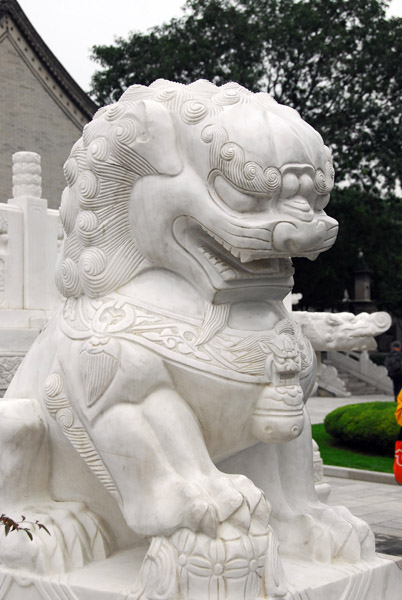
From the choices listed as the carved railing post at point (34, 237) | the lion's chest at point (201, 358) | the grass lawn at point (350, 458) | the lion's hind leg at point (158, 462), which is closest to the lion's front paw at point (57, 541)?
the lion's hind leg at point (158, 462)

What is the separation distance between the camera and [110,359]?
2240 mm

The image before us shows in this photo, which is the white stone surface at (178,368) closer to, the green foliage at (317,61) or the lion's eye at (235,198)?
the lion's eye at (235,198)

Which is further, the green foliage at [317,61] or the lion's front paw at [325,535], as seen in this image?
the green foliage at [317,61]

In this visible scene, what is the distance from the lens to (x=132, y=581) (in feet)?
7.47

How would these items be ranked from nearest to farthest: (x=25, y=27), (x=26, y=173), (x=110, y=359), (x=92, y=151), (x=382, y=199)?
(x=110, y=359)
(x=92, y=151)
(x=26, y=173)
(x=25, y=27)
(x=382, y=199)

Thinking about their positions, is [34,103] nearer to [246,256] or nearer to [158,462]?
[246,256]

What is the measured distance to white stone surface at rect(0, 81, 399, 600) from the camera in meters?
2.18

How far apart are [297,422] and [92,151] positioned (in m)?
0.98

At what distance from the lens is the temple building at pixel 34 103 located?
16047 mm

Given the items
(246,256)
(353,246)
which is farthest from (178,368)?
(353,246)

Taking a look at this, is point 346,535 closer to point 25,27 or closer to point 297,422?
point 297,422

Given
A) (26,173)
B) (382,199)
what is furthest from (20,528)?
(382,199)

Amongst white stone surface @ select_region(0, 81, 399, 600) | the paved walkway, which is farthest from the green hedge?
white stone surface @ select_region(0, 81, 399, 600)

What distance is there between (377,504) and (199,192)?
15.7 feet
